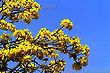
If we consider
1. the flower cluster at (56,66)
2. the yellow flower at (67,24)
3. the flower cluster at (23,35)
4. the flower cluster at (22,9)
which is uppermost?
the flower cluster at (22,9)

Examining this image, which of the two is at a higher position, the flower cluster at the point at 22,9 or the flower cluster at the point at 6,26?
the flower cluster at the point at 22,9

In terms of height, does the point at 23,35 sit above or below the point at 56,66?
above

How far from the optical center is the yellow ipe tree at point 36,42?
1451cm

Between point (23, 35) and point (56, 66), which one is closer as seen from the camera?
point (23, 35)

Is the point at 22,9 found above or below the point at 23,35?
above

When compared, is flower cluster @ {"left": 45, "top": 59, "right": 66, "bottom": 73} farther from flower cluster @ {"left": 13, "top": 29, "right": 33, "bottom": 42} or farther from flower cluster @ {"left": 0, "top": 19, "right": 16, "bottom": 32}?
flower cluster @ {"left": 0, "top": 19, "right": 16, "bottom": 32}

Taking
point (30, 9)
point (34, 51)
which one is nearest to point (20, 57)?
point (34, 51)

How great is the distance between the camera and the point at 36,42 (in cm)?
1478

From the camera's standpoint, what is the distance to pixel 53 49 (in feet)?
49.8

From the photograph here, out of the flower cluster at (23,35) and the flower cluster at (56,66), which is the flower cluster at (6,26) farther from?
the flower cluster at (56,66)

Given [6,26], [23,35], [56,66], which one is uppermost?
[6,26]

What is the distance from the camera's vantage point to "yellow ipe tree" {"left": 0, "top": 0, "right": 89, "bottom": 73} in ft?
47.6

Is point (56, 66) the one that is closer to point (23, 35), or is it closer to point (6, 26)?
point (23, 35)

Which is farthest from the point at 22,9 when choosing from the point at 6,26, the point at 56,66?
the point at 56,66
